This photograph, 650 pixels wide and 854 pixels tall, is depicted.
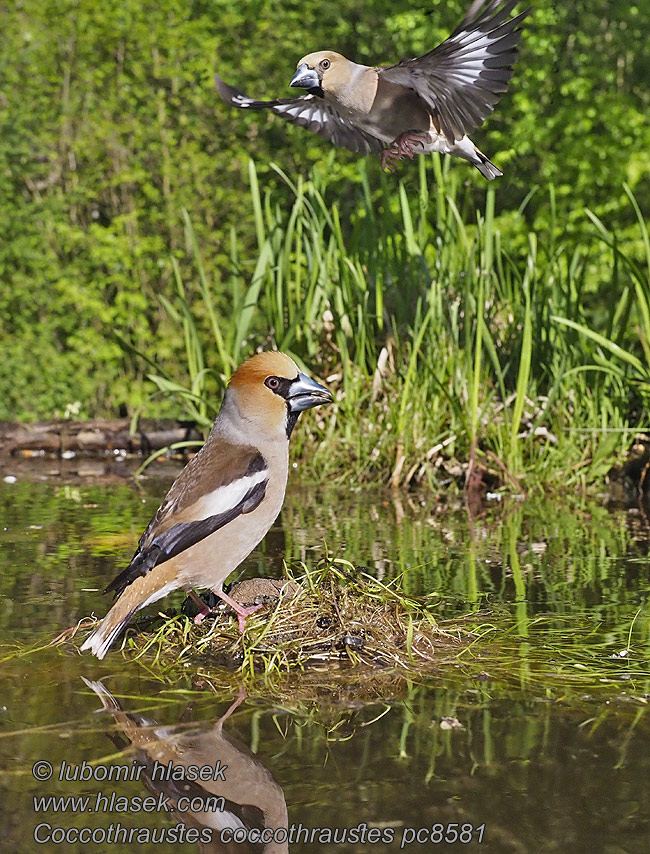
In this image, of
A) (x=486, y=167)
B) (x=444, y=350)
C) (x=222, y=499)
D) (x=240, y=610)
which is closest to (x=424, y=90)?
(x=486, y=167)

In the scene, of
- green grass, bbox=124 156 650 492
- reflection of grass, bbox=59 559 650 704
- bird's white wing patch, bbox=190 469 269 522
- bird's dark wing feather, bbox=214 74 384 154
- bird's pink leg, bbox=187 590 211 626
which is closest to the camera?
reflection of grass, bbox=59 559 650 704

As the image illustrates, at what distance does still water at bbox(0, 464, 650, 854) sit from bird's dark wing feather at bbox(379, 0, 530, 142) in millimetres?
1961

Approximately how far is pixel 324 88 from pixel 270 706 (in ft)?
9.70

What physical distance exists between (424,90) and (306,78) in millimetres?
516

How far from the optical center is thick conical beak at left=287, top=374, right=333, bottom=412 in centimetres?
405

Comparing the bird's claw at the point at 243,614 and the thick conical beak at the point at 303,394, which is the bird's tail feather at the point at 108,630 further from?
the thick conical beak at the point at 303,394

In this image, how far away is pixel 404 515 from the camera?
6516 millimetres

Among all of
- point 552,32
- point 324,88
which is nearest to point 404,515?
point 324,88

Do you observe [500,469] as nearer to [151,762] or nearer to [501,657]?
[501,657]

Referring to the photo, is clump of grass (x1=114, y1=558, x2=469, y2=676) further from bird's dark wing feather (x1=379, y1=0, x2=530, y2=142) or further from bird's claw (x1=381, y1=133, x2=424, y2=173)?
→ bird's dark wing feather (x1=379, y1=0, x2=530, y2=142)

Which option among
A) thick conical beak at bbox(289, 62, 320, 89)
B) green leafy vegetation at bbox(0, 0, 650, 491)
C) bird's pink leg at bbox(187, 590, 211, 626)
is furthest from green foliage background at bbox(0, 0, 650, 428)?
bird's pink leg at bbox(187, 590, 211, 626)

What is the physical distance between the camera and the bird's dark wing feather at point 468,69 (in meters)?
4.64

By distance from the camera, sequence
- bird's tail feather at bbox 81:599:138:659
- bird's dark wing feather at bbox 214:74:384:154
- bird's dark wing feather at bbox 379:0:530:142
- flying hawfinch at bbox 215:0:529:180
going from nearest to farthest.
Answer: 1. bird's tail feather at bbox 81:599:138:659
2. bird's dark wing feather at bbox 379:0:530:142
3. flying hawfinch at bbox 215:0:529:180
4. bird's dark wing feather at bbox 214:74:384:154

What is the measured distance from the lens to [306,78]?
5152 millimetres
